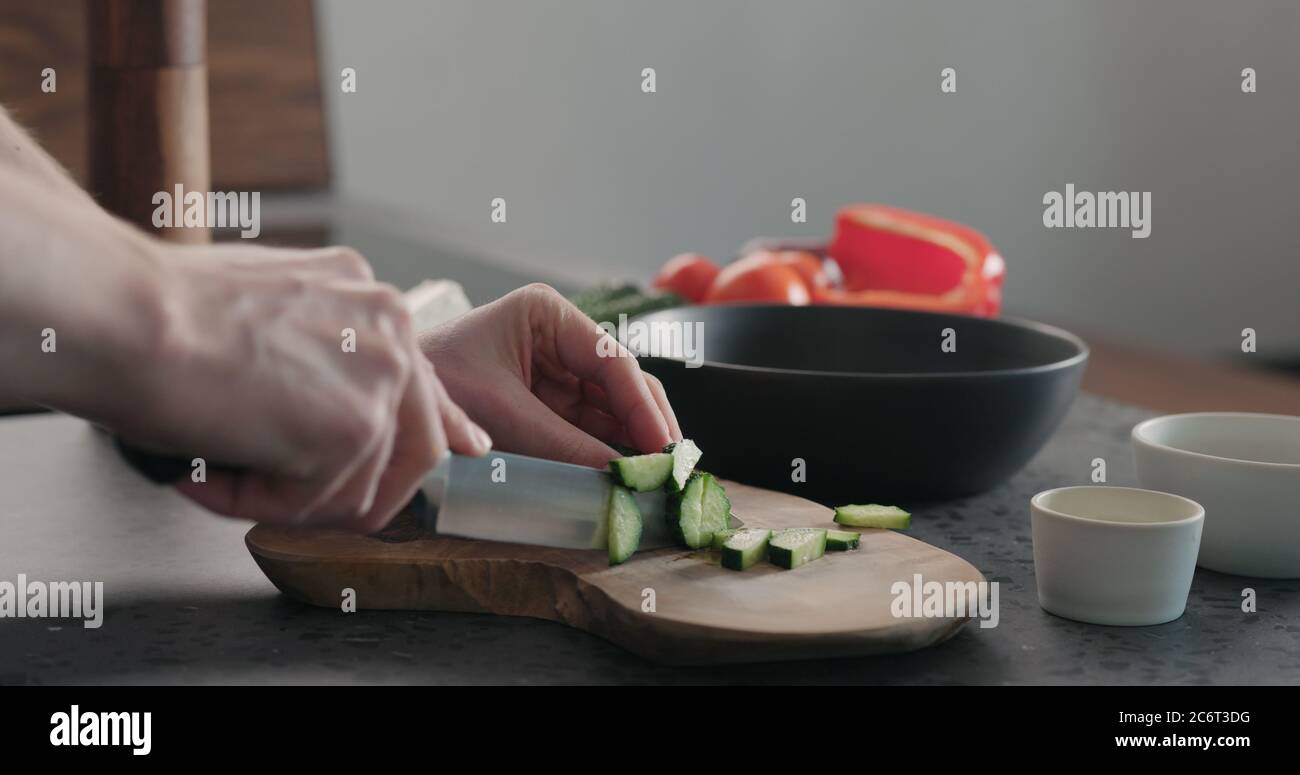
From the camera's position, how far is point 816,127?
460 centimetres

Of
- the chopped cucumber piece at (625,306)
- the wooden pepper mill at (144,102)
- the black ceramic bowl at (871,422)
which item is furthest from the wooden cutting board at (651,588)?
the chopped cucumber piece at (625,306)

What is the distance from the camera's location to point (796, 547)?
88 cm

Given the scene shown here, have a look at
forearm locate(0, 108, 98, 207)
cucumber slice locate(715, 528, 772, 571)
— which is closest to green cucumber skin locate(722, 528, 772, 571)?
cucumber slice locate(715, 528, 772, 571)

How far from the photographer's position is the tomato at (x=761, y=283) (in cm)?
175

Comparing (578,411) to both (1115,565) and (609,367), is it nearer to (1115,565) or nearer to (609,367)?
(609,367)

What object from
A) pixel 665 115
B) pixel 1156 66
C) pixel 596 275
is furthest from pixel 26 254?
pixel 1156 66

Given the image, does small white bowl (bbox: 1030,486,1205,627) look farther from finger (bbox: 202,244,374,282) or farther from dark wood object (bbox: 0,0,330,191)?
dark wood object (bbox: 0,0,330,191)

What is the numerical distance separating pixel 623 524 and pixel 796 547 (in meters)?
0.11

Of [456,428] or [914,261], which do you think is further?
[914,261]

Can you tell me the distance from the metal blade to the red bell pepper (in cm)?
96

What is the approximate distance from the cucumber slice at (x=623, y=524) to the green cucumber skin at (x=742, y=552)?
2.4 inches

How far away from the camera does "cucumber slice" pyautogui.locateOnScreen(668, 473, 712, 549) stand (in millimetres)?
913

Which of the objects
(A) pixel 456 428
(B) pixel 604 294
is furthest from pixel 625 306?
(A) pixel 456 428
